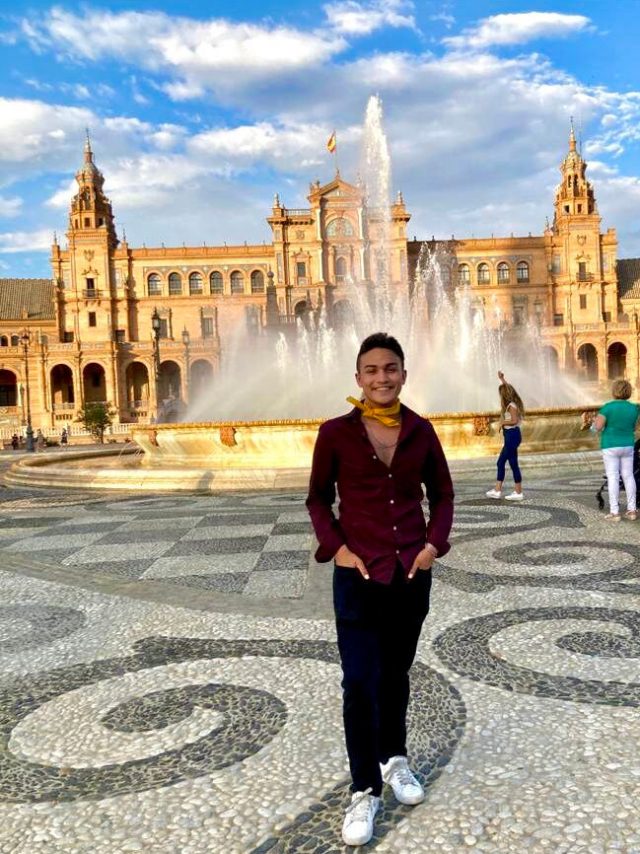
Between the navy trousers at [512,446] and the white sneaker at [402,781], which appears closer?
the white sneaker at [402,781]

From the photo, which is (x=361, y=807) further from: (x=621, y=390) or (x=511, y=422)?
(x=511, y=422)

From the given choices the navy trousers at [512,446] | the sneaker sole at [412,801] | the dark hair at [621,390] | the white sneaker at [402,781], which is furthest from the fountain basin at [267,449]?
the sneaker sole at [412,801]

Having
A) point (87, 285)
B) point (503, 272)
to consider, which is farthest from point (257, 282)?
point (503, 272)

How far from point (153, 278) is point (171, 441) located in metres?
54.2

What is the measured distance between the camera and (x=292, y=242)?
204ft

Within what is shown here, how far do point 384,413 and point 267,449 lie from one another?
10.4 metres

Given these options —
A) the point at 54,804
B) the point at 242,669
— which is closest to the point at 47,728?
the point at 54,804

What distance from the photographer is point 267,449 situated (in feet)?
41.5

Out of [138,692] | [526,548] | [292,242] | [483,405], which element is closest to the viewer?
[138,692]

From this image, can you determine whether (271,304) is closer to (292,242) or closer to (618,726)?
(292,242)

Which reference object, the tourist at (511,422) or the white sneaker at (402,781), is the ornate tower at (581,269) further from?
the white sneaker at (402,781)

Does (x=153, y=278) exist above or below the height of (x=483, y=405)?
above

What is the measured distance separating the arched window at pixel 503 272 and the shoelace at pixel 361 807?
229ft

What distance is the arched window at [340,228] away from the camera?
202 feet
